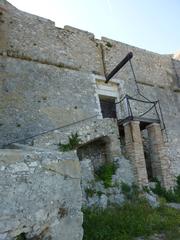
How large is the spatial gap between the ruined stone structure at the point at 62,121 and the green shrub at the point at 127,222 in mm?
822

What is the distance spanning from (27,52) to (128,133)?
16.7 feet

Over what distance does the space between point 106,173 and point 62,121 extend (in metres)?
2.54

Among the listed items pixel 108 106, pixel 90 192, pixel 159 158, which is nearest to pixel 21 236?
pixel 90 192

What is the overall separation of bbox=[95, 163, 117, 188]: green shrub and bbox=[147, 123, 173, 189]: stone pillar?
199 centimetres

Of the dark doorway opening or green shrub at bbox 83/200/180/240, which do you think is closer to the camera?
green shrub at bbox 83/200/180/240

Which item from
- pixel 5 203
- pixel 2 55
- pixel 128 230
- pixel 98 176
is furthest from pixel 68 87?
pixel 5 203

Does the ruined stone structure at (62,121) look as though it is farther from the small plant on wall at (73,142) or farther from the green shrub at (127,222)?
the green shrub at (127,222)

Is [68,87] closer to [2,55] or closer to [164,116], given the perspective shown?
[2,55]

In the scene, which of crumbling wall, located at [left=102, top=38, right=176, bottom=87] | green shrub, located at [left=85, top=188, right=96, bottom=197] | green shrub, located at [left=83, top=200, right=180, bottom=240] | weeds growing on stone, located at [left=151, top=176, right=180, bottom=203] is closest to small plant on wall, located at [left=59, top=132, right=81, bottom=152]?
green shrub, located at [left=85, top=188, right=96, bottom=197]

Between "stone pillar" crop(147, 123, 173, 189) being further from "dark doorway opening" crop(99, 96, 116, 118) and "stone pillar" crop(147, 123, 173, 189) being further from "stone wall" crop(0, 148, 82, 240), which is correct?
"stone wall" crop(0, 148, 82, 240)

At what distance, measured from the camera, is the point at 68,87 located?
1034 cm

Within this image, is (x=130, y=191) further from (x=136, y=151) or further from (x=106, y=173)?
(x=136, y=151)

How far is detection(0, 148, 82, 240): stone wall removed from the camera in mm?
3793

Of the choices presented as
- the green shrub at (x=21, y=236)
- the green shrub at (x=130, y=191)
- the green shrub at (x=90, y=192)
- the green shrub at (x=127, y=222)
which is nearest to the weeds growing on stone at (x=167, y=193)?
the green shrub at (x=130, y=191)
